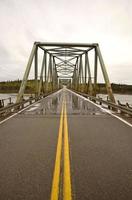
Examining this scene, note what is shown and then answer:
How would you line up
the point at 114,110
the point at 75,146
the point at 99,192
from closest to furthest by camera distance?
the point at 99,192
the point at 75,146
the point at 114,110

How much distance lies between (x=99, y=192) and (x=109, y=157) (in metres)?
2.02

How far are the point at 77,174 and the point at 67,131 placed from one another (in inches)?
189

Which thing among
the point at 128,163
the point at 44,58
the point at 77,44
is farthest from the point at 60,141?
the point at 44,58

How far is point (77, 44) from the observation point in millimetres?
33000

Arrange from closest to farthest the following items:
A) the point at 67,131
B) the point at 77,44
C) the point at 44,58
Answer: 1. the point at 67,131
2. the point at 77,44
3. the point at 44,58

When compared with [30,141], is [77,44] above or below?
above

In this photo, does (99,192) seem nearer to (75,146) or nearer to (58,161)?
(58,161)

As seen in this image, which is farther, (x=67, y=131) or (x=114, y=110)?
(x=114, y=110)

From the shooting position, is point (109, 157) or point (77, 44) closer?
point (109, 157)

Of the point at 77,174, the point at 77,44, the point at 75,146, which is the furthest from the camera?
the point at 77,44

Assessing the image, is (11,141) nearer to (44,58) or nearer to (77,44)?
(77,44)

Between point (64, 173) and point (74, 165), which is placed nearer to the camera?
point (64, 173)

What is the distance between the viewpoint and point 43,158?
19.4ft

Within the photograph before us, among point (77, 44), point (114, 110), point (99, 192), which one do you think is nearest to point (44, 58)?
point (77, 44)
